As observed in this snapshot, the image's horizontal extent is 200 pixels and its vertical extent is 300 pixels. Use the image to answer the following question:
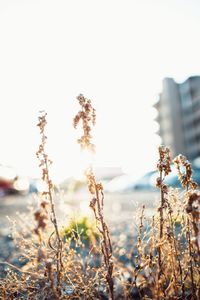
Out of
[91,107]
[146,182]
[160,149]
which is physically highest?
[146,182]

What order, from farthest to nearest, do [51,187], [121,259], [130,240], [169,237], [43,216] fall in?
[130,240], [121,259], [169,237], [51,187], [43,216]

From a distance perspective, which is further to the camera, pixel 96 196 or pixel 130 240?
pixel 130 240

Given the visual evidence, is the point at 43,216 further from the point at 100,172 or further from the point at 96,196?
the point at 100,172

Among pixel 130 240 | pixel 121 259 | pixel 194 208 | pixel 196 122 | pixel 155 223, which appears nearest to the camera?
pixel 194 208

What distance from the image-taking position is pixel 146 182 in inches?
1016

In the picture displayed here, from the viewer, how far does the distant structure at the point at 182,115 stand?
68875mm

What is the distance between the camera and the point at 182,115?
7162cm

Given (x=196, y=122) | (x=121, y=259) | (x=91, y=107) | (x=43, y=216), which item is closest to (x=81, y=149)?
(x=91, y=107)

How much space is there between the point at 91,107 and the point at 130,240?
371cm

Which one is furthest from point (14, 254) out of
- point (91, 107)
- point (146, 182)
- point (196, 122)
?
point (196, 122)

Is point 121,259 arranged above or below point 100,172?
below

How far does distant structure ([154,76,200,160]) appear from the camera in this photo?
6888cm

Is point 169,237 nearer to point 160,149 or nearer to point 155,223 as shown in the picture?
point 155,223

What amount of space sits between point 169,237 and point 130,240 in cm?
336
